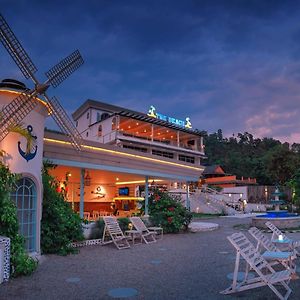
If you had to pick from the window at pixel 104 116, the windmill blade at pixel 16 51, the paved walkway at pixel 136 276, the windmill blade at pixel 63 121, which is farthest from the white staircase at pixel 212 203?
the windmill blade at pixel 16 51

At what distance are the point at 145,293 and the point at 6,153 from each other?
5181 mm

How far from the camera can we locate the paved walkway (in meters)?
6.32

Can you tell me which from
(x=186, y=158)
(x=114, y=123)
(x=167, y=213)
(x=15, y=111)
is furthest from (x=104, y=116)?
(x=15, y=111)

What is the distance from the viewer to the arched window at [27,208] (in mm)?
9438

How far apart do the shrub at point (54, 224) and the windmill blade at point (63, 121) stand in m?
2.30

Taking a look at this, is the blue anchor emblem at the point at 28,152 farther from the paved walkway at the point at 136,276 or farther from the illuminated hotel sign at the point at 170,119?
the illuminated hotel sign at the point at 170,119

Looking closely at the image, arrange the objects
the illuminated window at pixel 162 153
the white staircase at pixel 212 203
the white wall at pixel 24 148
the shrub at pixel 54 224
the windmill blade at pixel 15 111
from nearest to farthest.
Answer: the windmill blade at pixel 15 111
the white wall at pixel 24 148
the shrub at pixel 54 224
the white staircase at pixel 212 203
the illuminated window at pixel 162 153

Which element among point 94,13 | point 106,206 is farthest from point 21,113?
point 106,206

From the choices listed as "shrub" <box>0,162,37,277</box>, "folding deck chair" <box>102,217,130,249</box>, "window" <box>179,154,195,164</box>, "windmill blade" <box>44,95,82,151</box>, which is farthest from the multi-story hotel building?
"folding deck chair" <box>102,217,130,249</box>

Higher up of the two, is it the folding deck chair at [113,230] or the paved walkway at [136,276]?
the folding deck chair at [113,230]

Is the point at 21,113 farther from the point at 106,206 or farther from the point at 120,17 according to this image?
the point at 106,206

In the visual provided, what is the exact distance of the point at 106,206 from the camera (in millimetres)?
23141

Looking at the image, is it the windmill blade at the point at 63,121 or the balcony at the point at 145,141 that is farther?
the balcony at the point at 145,141

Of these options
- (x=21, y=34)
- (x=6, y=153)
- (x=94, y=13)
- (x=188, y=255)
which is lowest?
(x=188, y=255)
